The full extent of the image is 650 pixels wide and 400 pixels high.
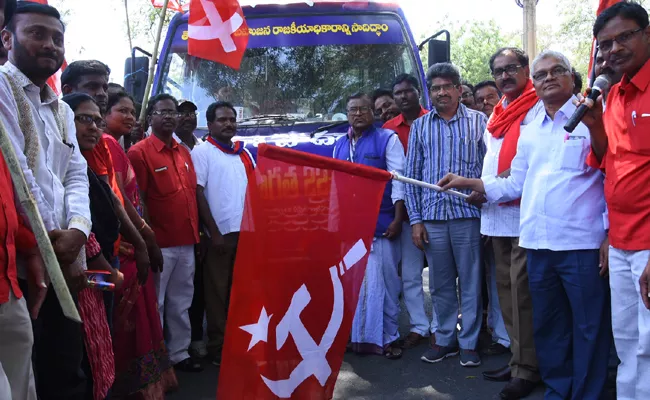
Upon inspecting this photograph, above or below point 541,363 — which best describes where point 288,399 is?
above

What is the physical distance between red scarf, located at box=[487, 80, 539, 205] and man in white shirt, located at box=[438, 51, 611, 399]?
0.99ft

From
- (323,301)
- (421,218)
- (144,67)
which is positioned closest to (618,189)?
(323,301)

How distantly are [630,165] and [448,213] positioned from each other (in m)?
1.68

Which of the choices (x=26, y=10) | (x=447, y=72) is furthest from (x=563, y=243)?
(x=26, y=10)

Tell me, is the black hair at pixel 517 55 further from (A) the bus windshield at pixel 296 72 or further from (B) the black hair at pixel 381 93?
(A) the bus windshield at pixel 296 72

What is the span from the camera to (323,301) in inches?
118

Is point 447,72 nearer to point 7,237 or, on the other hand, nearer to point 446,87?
point 446,87

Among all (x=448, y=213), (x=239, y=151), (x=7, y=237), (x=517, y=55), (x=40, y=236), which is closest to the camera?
(x=40, y=236)

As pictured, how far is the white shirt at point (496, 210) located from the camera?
13.1ft

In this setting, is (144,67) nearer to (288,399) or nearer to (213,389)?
(213,389)

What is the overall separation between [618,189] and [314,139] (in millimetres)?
2745

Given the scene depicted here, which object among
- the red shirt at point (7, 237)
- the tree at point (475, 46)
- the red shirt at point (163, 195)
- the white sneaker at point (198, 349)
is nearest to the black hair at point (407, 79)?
the red shirt at point (163, 195)

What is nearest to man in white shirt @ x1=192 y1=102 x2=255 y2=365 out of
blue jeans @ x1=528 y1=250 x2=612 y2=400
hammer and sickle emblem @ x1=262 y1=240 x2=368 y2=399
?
hammer and sickle emblem @ x1=262 y1=240 x2=368 y2=399

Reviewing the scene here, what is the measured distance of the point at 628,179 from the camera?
9.46ft
